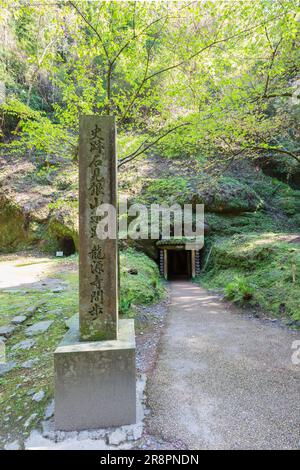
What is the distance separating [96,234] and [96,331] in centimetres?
109

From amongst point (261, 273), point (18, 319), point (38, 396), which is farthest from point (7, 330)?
point (261, 273)

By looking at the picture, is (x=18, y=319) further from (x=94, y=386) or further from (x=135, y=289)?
Answer: (x=135, y=289)

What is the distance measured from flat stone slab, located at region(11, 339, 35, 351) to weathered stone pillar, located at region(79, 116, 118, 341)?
184cm

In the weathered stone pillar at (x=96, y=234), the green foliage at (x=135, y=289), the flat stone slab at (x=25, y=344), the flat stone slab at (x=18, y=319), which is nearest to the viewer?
the weathered stone pillar at (x=96, y=234)

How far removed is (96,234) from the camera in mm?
2711

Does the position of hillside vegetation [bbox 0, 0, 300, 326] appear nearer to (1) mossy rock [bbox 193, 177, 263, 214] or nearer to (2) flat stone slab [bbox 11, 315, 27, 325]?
(1) mossy rock [bbox 193, 177, 263, 214]

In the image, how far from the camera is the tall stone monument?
2.49 meters

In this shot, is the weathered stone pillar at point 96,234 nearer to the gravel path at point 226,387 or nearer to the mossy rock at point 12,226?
the gravel path at point 226,387

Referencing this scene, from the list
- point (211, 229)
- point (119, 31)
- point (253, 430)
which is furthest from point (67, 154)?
point (211, 229)

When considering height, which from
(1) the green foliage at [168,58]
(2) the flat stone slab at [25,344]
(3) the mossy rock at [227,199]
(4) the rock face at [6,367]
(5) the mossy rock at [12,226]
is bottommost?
(4) the rock face at [6,367]

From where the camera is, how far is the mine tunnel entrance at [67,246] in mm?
12766

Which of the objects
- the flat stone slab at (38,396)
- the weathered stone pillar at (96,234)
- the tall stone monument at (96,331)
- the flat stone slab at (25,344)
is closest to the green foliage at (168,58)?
the weathered stone pillar at (96,234)
